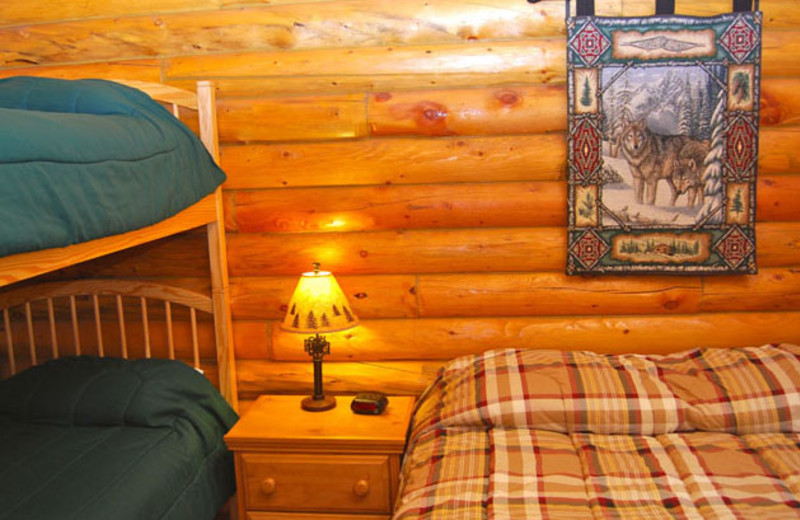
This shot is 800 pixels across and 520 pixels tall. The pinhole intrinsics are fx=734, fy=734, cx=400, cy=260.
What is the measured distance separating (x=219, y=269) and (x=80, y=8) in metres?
1.19

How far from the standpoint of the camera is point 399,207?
287 centimetres

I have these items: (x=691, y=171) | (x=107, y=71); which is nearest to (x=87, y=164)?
(x=107, y=71)

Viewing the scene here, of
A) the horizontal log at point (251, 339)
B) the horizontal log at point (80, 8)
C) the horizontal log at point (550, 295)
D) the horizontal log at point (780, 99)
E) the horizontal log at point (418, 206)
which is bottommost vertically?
the horizontal log at point (251, 339)

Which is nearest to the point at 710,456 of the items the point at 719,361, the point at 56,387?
the point at 719,361

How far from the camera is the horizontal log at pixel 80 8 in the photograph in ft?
9.43

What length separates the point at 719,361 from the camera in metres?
2.55

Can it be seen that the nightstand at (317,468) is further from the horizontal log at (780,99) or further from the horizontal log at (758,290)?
the horizontal log at (780,99)

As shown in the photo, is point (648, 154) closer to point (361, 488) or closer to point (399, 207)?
point (399, 207)

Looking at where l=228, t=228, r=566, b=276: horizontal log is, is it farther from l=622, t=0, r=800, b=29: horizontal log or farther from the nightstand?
l=622, t=0, r=800, b=29: horizontal log

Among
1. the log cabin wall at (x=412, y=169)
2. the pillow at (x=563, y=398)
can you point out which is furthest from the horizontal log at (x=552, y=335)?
the pillow at (x=563, y=398)

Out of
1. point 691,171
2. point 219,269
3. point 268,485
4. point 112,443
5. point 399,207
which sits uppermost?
point 691,171

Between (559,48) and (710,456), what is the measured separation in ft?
4.97

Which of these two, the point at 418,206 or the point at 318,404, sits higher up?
the point at 418,206

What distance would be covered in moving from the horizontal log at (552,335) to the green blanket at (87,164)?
84 cm
